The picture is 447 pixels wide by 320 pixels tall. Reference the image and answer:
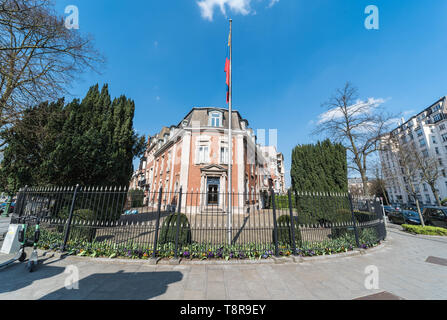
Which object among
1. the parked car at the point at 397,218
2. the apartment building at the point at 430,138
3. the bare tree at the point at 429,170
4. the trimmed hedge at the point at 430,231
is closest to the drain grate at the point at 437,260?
the trimmed hedge at the point at 430,231

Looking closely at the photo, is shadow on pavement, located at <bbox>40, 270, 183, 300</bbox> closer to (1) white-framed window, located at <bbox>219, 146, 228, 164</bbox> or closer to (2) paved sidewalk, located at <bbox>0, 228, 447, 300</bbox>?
(2) paved sidewalk, located at <bbox>0, 228, 447, 300</bbox>

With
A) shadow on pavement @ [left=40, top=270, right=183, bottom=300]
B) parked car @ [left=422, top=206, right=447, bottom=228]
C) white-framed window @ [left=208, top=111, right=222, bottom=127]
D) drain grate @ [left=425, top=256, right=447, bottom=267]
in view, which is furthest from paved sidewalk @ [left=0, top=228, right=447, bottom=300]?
white-framed window @ [left=208, top=111, right=222, bottom=127]

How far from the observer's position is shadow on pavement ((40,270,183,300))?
128 inches

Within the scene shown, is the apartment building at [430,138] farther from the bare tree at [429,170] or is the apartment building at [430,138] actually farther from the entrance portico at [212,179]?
the entrance portico at [212,179]

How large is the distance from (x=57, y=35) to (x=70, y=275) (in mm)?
8912

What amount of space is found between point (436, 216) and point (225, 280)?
17750mm

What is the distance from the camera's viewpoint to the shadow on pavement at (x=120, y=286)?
3.26m

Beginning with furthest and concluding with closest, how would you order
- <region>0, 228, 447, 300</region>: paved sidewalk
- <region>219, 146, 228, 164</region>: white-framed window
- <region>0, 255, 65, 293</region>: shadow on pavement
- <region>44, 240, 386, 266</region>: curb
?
1. <region>219, 146, 228, 164</region>: white-framed window
2. <region>44, 240, 386, 266</region>: curb
3. <region>0, 255, 65, 293</region>: shadow on pavement
4. <region>0, 228, 447, 300</region>: paved sidewalk

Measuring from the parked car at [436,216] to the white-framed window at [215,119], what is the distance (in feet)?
62.5

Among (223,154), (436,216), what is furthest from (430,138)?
(223,154)

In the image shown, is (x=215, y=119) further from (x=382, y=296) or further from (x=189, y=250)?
(x=382, y=296)
